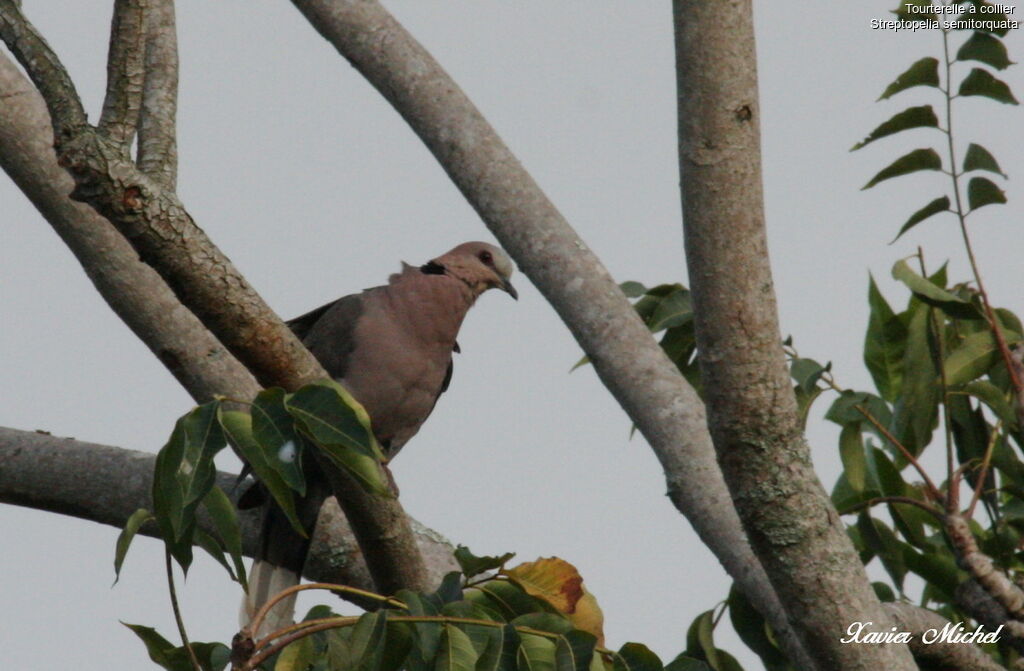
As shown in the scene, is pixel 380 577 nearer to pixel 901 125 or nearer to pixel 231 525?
pixel 231 525

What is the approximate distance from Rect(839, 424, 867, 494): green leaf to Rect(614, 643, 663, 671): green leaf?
994 millimetres

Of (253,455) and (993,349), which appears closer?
(253,455)

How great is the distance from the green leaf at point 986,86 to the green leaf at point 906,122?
0.34 feet

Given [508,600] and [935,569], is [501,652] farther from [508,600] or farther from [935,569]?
[935,569]

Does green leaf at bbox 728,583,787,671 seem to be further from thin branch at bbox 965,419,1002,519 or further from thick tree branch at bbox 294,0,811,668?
thin branch at bbox 965,419,1002,519

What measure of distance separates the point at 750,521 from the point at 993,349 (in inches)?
37.2

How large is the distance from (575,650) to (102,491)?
5.40 feet

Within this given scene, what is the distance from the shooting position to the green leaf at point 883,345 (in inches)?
120

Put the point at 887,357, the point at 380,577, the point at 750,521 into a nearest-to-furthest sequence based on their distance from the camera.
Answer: the point at 750,521, the point at 380,577, the point at 887,357

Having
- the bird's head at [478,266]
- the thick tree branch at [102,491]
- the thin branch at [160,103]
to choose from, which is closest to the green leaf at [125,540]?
the thin branch at [160,103]

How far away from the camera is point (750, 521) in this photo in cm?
206

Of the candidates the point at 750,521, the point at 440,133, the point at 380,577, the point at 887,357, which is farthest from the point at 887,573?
the point at 440,133

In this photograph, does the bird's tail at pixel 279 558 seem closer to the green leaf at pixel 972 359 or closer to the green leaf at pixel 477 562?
the green leaf at pixel 477 562

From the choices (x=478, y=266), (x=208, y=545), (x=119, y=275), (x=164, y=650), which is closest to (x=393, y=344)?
(x=478, y=266)
